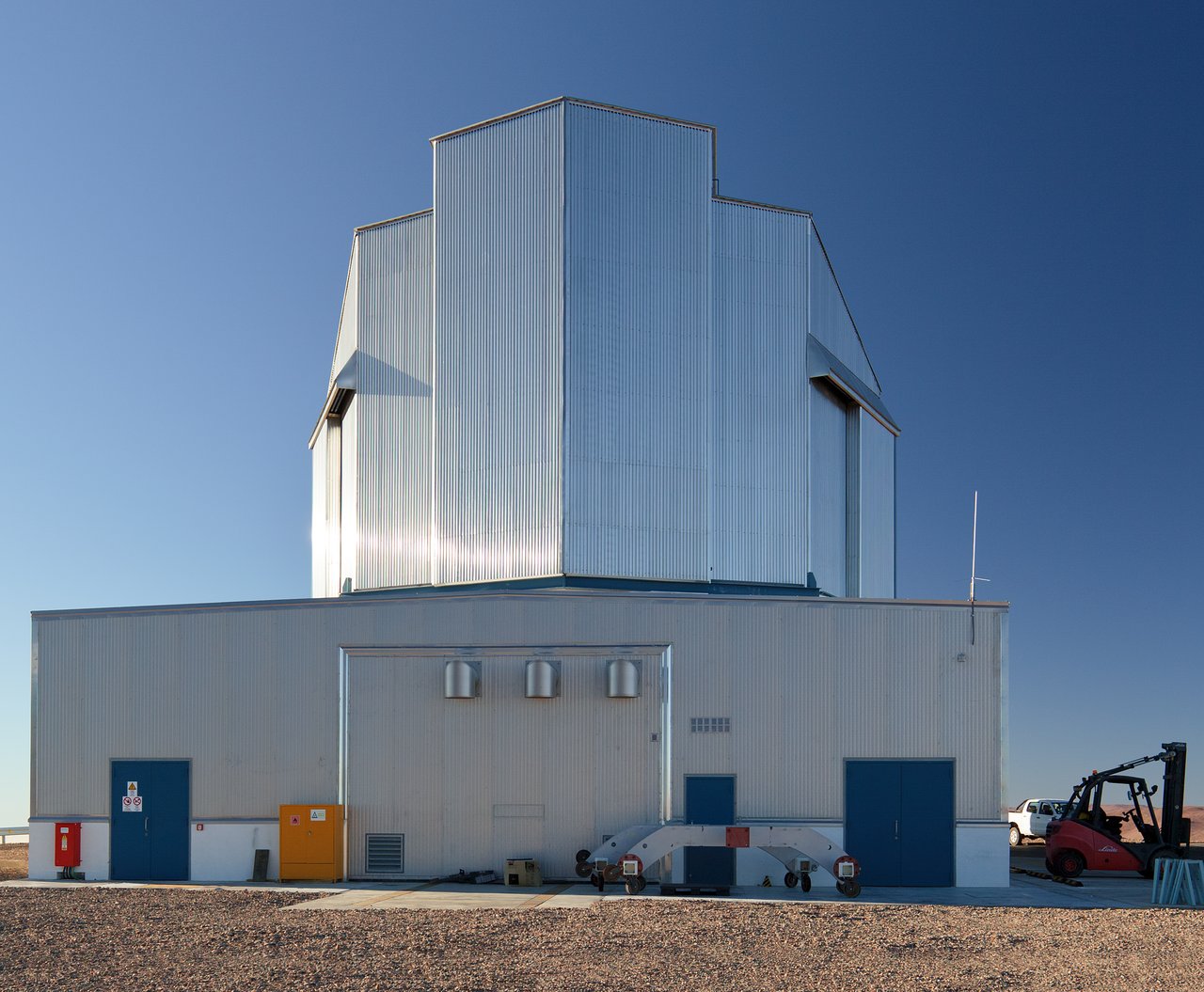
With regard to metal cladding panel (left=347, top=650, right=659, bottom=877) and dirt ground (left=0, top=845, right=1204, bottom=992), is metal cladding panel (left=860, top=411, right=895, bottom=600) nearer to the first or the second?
metal cladding panel (left=347, top=650, right=659, bottom=877)

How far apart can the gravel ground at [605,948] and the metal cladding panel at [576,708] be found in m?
3.92

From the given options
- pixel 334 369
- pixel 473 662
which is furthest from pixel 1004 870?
pixel 334 369

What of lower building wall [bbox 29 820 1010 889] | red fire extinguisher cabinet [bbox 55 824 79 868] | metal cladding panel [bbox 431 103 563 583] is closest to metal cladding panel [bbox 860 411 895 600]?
metal cladding panel [bbox 431 103 563 583]

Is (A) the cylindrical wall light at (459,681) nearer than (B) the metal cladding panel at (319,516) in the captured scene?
Yes

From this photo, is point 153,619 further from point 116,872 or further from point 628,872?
point 628,872

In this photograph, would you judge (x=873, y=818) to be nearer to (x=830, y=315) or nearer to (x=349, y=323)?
(x=830, y=315)

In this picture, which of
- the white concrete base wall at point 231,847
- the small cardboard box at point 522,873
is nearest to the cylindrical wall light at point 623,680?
the small cardboard box at point 522,873

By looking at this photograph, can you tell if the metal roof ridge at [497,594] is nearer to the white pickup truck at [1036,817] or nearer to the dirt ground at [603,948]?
the dirt ground at [603,948]

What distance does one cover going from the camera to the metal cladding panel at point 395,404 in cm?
2917

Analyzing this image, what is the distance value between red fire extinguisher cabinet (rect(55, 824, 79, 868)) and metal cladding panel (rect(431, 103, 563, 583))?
935 centimetres

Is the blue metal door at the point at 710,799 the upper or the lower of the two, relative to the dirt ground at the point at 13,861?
upper

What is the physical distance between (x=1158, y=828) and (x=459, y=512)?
17293 mm

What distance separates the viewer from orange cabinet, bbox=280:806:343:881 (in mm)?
22938

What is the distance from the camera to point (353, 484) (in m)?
30.6
